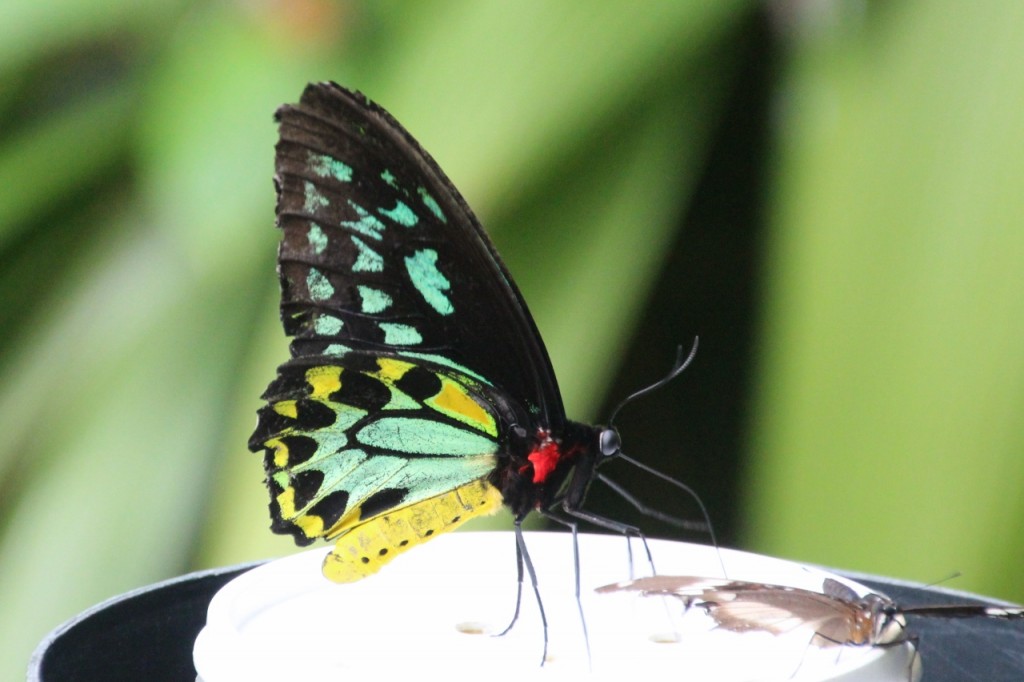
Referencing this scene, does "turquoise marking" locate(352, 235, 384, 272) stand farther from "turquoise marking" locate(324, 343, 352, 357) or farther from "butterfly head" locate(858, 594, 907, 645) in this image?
"butterfly head" locate(858, 594, 907, 645)

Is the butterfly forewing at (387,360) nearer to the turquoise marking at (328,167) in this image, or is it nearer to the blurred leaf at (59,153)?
the turquoise marking at (328,167)

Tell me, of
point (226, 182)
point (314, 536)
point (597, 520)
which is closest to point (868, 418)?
point (597, 520)

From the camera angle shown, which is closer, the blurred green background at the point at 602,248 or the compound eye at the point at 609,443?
the compound eye at the point at 609,443

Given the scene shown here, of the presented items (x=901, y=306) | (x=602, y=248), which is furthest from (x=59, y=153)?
(x=901, y=306)

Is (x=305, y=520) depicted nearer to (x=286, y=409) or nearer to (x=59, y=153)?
(x=286, y=409)

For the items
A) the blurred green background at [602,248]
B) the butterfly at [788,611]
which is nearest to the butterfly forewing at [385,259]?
the butterfly at [788,611]

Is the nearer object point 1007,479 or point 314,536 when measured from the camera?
point 314,536

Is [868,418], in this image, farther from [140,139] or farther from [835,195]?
[140,139]

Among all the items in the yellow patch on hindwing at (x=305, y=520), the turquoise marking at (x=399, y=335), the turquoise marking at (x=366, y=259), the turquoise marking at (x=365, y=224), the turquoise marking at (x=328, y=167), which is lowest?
the yellow patch on hindwing at (x=305, y=520)
